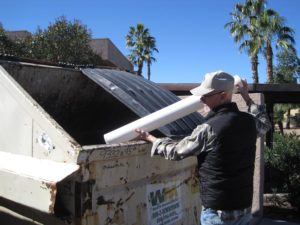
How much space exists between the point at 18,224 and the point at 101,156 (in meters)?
0.90

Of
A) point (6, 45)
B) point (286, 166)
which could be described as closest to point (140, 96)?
point (286, 166)

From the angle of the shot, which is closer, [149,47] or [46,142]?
[46,142]

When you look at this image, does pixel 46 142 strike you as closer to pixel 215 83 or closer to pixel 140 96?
pixel 215 83

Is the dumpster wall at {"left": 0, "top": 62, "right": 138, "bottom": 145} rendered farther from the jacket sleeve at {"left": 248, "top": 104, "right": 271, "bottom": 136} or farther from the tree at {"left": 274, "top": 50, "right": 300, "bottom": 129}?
the tree at {"left": 274, "top": 50, "right": 300, "bottom": 129}

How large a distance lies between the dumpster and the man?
0.30m

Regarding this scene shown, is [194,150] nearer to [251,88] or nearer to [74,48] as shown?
[251,88]

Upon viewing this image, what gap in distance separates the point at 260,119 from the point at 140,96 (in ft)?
3.96

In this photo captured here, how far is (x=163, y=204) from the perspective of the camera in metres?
3.42

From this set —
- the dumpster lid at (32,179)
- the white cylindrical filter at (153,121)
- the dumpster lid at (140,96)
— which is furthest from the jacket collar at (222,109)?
the dumpster lid at (32,179)

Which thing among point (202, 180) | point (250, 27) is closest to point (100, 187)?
point (202, 180)

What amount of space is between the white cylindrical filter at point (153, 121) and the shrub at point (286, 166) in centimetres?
646

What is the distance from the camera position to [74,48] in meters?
19.3

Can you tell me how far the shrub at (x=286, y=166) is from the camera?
9.32 meters

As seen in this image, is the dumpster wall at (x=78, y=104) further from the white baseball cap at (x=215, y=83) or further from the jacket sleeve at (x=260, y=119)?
the white baseball cap at (x=215, y=83)
